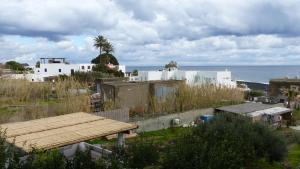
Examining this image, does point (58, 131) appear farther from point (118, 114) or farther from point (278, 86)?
point (278, 86)

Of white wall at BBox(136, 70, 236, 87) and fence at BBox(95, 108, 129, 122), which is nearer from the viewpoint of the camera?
fence at BBox(95, 108, 129, 122)

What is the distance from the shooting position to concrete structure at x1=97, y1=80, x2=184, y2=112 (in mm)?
18781

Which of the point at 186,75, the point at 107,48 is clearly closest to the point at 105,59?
the point at 107,48

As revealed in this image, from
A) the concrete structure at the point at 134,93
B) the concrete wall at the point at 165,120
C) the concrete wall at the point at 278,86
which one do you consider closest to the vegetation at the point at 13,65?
the concrete wall at the point at 278,86

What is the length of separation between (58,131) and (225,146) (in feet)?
12.3

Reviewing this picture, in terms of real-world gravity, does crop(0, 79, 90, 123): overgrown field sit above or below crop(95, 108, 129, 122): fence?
above

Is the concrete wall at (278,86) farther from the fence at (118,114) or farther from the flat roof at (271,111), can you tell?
the fence at (118,114)

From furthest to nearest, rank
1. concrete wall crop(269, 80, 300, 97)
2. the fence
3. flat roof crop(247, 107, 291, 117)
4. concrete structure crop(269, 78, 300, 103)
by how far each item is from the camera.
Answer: concrete wall crop(269, 80, 300, 97)
concrete structure crop(269, 78, 300, 103)
flat roof crop(247, 107, 291, 117)
the fence

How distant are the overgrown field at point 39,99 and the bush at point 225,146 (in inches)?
302

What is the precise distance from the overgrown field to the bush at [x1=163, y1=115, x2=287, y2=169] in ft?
25.1

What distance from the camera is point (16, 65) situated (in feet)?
251

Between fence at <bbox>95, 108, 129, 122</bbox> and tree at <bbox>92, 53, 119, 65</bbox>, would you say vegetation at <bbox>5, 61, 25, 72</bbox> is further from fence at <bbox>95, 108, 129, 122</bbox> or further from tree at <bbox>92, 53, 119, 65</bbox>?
fence at <bbox>95, 108, 129, 122</bbox>

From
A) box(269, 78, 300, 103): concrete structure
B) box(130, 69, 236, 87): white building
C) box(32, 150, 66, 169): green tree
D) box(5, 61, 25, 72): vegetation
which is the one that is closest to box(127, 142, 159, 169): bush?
box(32, 150, 66, 169): green tree

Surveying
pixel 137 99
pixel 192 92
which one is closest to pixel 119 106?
pixel 137 99
